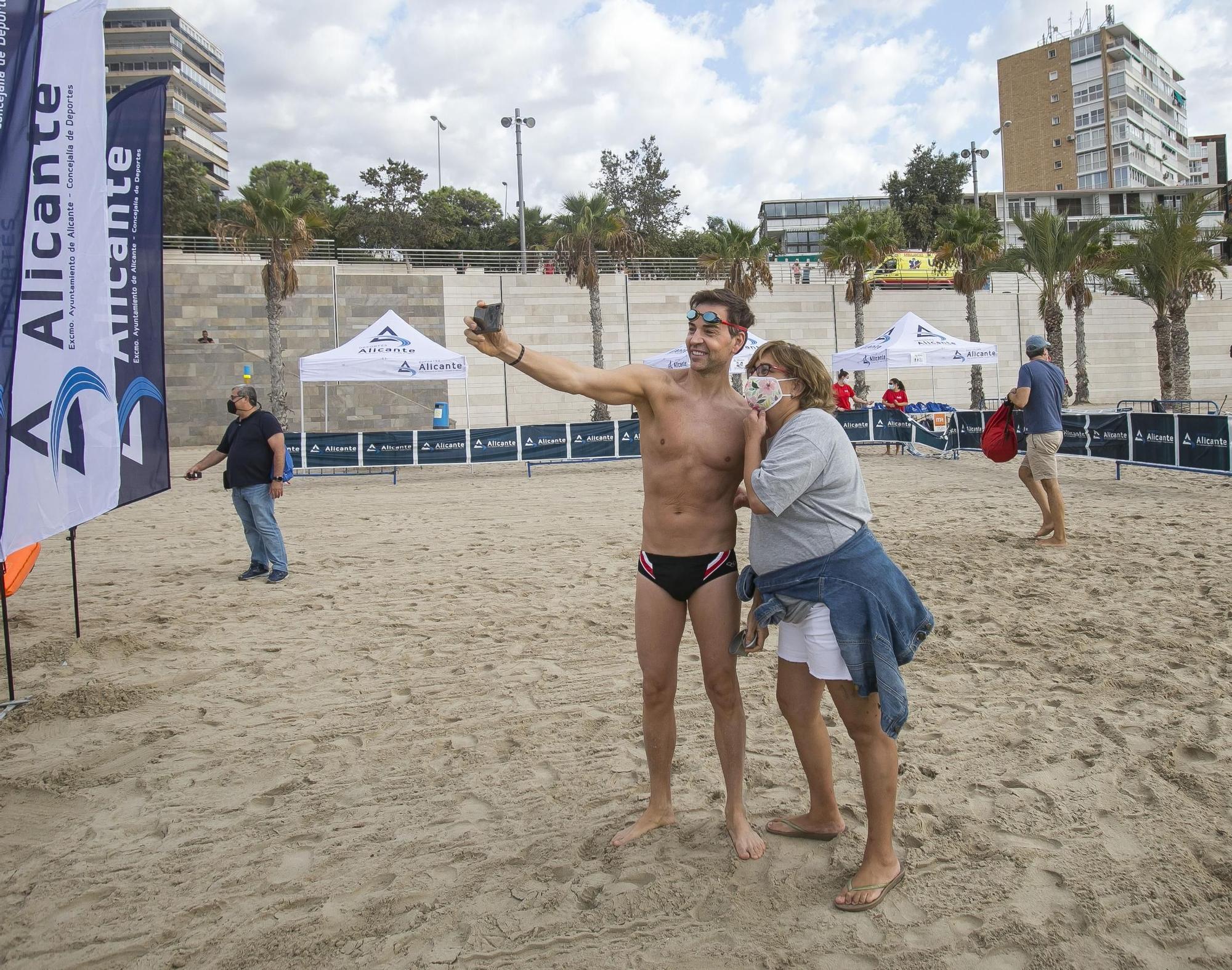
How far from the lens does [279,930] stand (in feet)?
8.33

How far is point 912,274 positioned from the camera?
35906 millimetres

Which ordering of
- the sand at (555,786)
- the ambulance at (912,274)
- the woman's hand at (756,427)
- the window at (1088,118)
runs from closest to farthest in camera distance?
the sand at (555,786)
the woman's hand at (756,427)
the ambulance at (912,274)
the window at (1088,118)

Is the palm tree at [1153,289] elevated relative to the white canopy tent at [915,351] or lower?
elevated

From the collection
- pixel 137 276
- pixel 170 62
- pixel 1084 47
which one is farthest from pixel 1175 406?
pixel 170 62

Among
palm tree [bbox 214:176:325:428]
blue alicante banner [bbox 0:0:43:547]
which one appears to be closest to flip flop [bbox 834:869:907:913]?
blue alicante banner [bbox 0:0:43:547]

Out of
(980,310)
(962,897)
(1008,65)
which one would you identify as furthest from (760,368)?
(1008,65)

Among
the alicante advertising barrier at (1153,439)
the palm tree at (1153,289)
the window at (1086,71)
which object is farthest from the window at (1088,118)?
the alicante advertising barrier at (1153,439)

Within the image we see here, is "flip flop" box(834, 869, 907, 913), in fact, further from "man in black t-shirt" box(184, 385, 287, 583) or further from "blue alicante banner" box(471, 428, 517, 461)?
"blue alicante banner" box(471, 428, 517, 461)

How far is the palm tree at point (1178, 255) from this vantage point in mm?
23016

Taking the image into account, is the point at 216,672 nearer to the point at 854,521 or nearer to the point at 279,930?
the point at 279,930

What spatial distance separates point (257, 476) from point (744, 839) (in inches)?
234

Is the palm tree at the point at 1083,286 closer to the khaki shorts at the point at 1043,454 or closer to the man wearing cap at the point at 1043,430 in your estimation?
the man wearing cap at the point at 1043,430

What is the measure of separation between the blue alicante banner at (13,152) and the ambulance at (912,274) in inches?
1319

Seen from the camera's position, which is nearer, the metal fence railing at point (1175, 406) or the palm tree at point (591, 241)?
the metal fence railing at point (1175, 406)
